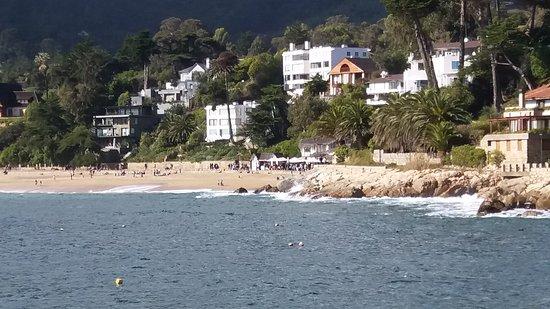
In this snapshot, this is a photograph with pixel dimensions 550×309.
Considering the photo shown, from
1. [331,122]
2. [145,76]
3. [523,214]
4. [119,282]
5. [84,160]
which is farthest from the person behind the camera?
[145,76]

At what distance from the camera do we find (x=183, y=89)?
5266 inches

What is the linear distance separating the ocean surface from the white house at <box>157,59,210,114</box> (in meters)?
61.5

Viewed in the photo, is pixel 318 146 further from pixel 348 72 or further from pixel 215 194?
pixel 348 72

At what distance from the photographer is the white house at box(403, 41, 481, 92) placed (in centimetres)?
9656

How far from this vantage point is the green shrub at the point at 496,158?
6762cm

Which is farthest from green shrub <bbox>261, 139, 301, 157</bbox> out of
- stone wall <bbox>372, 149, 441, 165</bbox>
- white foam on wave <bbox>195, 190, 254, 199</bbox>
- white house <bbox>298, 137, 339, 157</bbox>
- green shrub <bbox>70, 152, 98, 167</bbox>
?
green shrub <bbox>70, 152, 98, 167</bbox>

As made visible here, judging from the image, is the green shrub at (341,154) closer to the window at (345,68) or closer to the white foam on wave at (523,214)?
the white foam on wave at (523,214)

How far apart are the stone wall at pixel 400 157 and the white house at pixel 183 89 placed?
5464 centimetres

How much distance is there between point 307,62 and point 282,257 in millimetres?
78738

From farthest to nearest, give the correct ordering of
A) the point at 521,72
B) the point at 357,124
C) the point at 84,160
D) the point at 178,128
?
the point at 178,128, the point at 84,160, the point at 357,124, the point at 521,72

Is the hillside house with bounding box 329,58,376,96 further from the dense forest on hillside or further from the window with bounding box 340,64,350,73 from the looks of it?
the dense forest on hillside

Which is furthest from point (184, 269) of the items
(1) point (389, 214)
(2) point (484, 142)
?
(2) point (484, 142)

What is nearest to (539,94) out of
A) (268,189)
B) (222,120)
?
(268,189)

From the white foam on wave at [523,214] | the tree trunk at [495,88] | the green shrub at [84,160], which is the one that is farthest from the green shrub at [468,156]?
the green shrub at [84,160]
